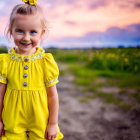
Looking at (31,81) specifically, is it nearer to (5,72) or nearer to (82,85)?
(5,72)

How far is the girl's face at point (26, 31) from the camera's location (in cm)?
150

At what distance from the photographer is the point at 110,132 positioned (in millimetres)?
3035

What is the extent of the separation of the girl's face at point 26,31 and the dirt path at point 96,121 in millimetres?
1883

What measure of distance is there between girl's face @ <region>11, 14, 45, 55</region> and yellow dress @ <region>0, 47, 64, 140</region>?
12 cm

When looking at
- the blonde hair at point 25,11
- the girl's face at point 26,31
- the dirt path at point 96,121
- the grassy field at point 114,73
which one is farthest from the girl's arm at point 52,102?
the grassy field at point 114,73

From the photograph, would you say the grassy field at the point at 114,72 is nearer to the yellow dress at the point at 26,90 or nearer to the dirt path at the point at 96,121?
the dirt path at the point at 96,121

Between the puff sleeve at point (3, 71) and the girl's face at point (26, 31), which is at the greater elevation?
the girl's face at point (26, 31)

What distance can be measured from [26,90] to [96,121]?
7.00 feet

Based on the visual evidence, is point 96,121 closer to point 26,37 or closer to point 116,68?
point 26,37

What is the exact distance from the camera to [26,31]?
1.53m

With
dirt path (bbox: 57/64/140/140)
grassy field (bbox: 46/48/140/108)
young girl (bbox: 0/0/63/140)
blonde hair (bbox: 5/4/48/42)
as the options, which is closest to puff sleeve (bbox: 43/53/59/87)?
young girl (bbox: 0/0/63/140)

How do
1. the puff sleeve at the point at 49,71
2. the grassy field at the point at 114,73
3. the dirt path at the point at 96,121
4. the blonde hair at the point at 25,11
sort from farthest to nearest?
the grassy field at the point at 114,73 → the dirt path at the point at 96,121 → the puff sleeve at the point at 49,71 → the blonde hair at the point at 25,11

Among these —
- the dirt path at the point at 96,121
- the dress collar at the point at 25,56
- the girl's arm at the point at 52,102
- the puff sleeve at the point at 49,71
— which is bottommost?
the dirt path at the point at 96,121

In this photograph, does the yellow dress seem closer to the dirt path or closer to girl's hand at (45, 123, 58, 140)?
girl's hand at (45, 123, 58, 140)
